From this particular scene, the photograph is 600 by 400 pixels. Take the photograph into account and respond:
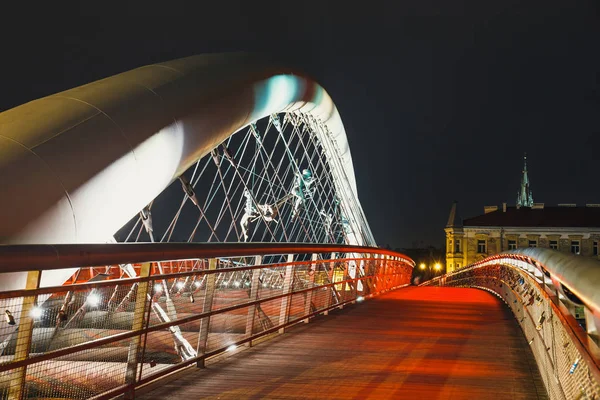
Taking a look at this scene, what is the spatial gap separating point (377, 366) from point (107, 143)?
2.75 meters

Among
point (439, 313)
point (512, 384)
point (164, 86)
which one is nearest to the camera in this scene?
point (512, 384)

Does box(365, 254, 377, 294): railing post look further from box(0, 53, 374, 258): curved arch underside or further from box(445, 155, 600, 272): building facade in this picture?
box(445, 155, 600, 272): building facade

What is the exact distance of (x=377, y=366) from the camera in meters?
5.13

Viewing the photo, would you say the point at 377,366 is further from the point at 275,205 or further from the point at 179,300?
the point at 275,205

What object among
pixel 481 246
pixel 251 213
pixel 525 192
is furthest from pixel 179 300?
pixel 525 192

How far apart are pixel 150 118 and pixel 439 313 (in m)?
5.15

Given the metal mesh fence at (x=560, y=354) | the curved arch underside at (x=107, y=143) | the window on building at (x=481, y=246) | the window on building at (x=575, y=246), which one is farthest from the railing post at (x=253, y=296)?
the window on building at (x=575, y=246)

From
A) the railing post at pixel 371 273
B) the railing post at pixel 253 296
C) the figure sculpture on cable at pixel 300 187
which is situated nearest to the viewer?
the railing post at pixel 253 296

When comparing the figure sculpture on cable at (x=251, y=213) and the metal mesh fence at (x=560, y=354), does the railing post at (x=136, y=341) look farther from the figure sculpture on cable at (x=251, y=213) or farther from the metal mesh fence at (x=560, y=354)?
the figure sculpture on cable at (x=251, y=213)

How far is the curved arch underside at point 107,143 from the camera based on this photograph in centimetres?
470

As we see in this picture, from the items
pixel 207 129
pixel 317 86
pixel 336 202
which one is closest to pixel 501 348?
pixel 207 129

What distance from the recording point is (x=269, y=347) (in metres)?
5.92

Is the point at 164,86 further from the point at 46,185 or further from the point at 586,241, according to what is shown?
the point at 586,241

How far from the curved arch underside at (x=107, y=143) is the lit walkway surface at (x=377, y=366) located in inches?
60.0
